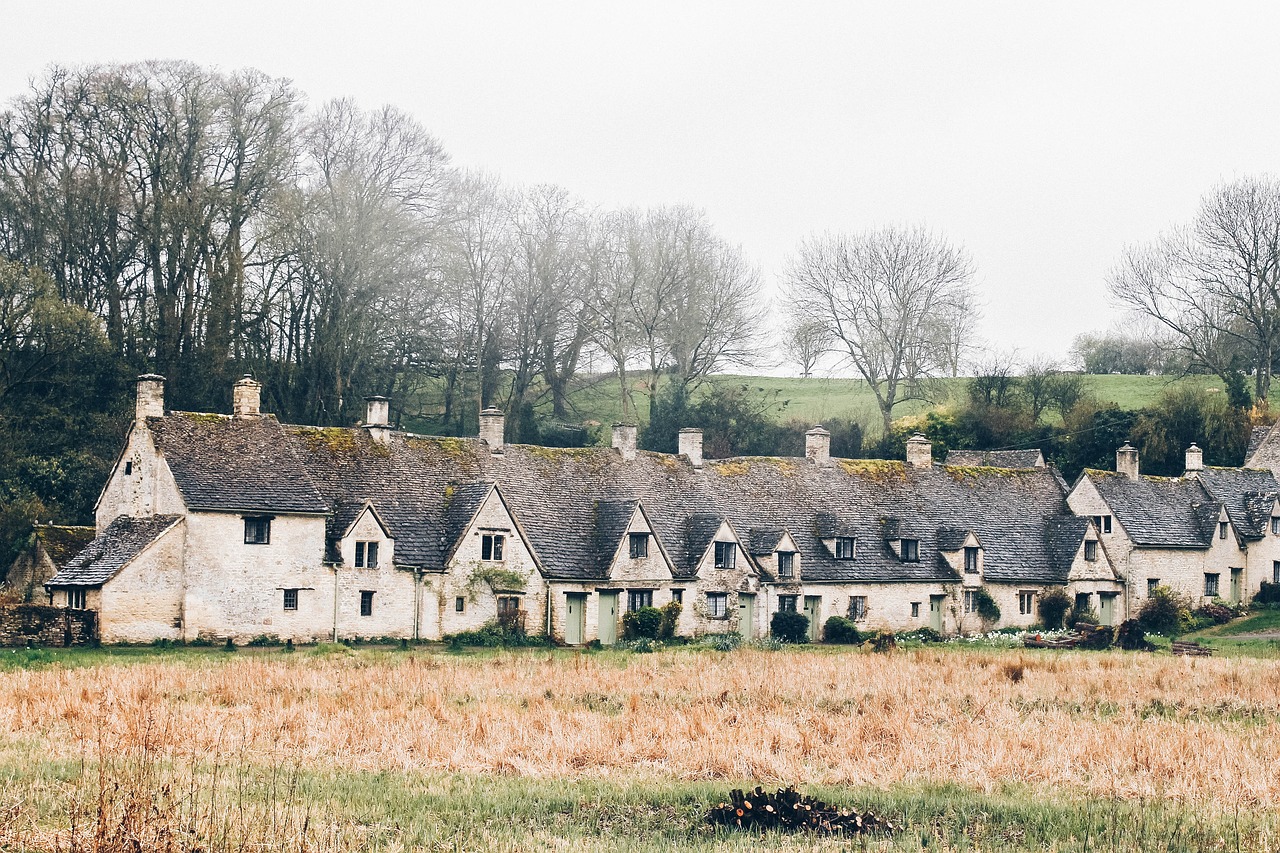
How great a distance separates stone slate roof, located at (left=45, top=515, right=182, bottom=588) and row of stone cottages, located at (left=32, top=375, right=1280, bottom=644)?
0.11 m

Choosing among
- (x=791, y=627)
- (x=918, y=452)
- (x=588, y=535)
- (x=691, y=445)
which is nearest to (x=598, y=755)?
(x=588, y=535)

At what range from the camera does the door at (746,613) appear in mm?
55312

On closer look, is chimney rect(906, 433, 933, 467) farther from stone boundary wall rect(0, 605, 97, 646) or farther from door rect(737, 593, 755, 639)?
stone boundary wall rect(0, 605, 97, 646)

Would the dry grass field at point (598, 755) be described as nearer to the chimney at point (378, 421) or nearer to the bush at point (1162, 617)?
the chimney at point (378, 421)

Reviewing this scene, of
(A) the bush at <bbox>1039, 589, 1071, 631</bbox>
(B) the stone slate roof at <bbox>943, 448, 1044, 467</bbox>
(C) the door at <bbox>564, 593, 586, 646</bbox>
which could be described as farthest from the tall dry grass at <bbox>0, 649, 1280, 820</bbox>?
(B) the stone slate roof at <bbox>943, 448, 1044, 467</bbox>

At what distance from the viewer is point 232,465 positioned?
160 ft

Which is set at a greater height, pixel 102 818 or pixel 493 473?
pixel 493 473

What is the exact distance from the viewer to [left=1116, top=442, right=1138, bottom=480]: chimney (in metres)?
67.8

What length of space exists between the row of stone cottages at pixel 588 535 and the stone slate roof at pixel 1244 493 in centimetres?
11

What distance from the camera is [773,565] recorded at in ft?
185

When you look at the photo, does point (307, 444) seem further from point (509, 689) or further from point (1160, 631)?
point (1160, 631)

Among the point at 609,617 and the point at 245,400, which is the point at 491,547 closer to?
the point at 609,617

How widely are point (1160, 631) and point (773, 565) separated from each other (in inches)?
650

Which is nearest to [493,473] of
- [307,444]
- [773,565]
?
[307,444]
